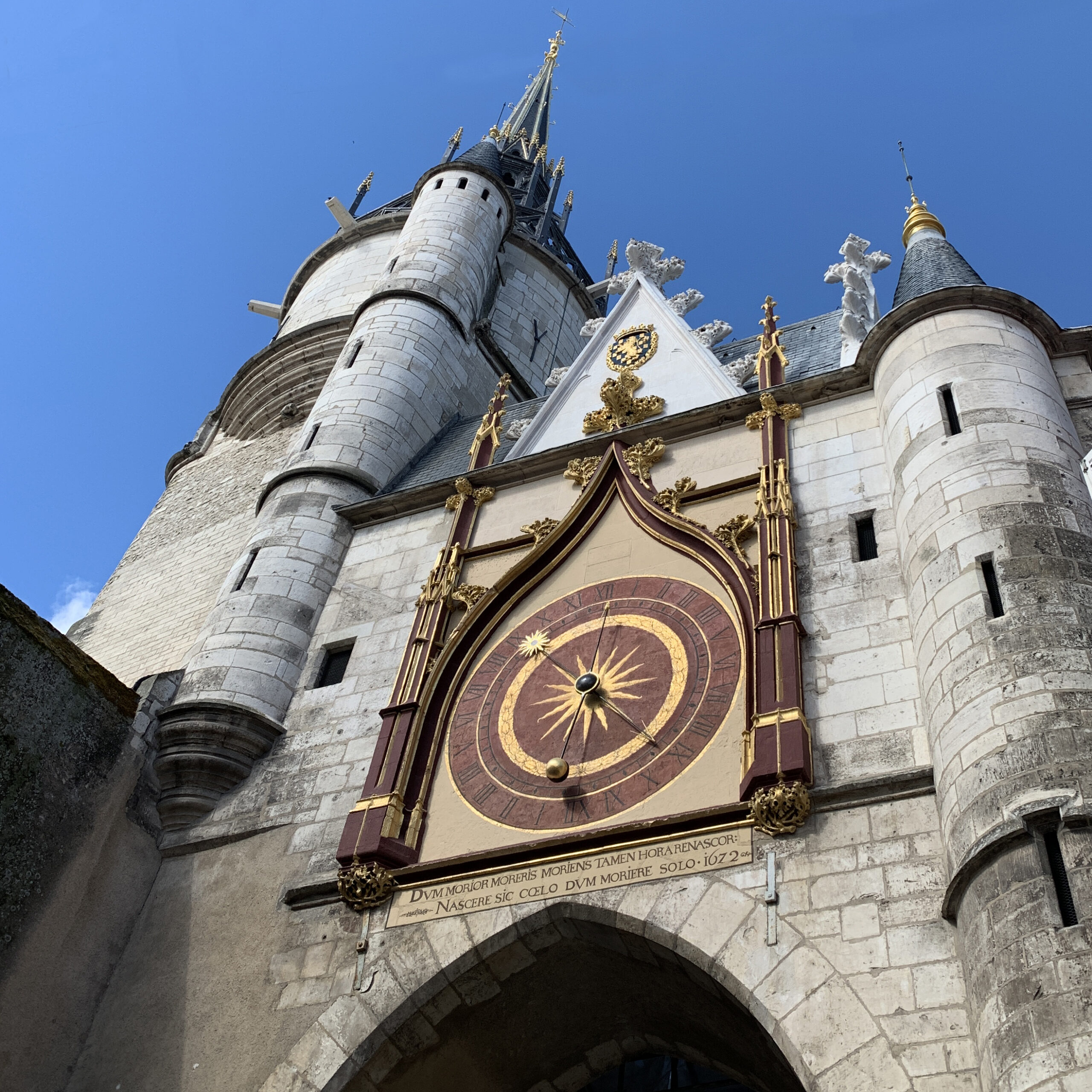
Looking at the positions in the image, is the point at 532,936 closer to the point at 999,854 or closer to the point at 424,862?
the point at 424,862

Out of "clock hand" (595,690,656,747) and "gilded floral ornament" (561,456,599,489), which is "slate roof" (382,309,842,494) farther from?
"clock hand" (595,690,656,747)

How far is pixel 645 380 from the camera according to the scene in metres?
12.9

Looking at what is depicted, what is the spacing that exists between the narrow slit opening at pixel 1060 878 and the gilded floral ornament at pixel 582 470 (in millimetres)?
5541

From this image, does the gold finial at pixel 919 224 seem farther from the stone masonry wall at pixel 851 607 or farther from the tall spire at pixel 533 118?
the tall spire at pixel 533 118

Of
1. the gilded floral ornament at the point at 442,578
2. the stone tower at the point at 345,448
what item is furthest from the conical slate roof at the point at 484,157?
the gilded floral ornament at the point at 442,578

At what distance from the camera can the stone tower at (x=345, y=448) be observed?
10.4 metres

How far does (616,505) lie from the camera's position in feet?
36.4

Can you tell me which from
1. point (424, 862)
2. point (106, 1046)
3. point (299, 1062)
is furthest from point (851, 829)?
point (106, 1046)

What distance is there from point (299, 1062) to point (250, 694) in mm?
A: 3325

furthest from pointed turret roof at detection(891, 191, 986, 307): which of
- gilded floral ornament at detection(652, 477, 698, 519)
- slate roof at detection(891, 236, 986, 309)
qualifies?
gilded floral ornament at detection(652, 477, 698, 519)

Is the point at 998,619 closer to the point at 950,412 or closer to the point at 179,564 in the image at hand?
the point at 950,412

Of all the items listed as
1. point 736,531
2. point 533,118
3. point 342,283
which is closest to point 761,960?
point 736,531

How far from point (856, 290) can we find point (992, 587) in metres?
4.99

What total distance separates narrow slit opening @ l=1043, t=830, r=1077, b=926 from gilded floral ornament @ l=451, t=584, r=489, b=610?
5.11 m
